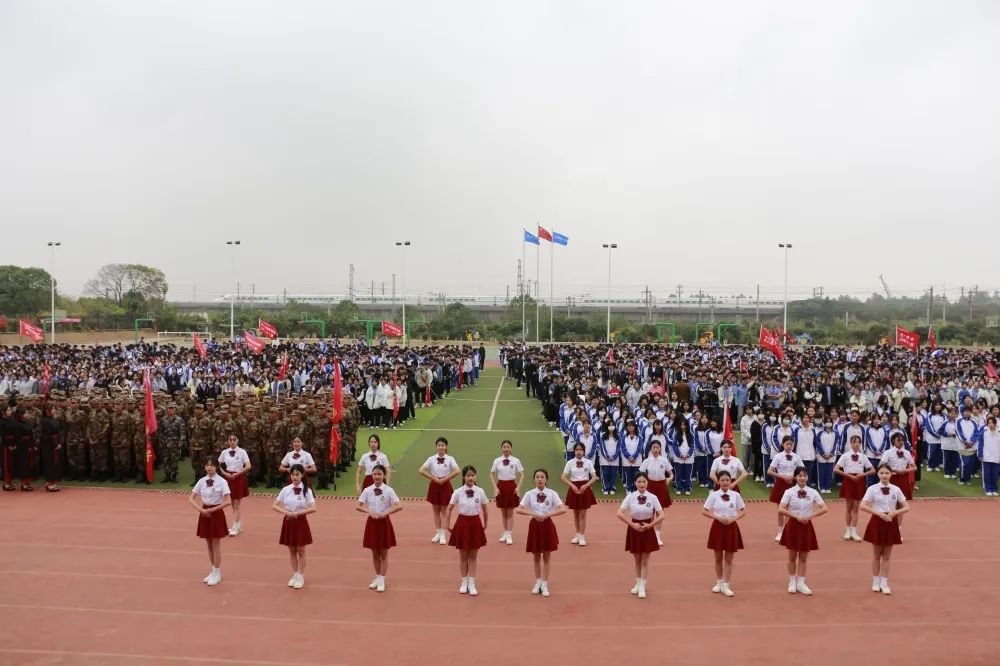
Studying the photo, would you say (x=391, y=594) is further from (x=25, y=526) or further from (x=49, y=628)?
(x=25, y=526)

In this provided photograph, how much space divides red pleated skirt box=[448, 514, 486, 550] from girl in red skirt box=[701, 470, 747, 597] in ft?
8.25

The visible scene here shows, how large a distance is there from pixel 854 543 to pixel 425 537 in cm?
598

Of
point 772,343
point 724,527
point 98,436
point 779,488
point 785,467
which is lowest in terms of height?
point 779,488

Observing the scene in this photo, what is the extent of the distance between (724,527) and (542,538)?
2015 millimetres

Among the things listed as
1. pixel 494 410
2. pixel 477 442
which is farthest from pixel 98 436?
pixel 494 410

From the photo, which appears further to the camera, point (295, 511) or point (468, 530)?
point (295, 511)

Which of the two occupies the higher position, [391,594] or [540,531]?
[540,531]

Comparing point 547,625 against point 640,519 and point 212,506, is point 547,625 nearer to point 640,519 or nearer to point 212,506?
point 640,519

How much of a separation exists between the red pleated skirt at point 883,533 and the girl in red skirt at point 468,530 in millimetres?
4373

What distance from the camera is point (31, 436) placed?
44.1 ft

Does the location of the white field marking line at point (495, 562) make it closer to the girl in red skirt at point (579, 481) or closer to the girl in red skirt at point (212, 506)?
the girl in red skirt at point (579, 481)

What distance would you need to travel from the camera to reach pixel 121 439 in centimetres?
1388

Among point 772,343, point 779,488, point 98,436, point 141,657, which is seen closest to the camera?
point 141,657

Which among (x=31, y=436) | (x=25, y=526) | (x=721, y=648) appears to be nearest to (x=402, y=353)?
(x=31, y=436)
